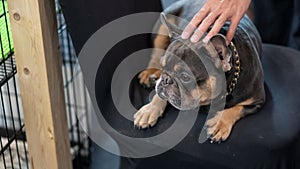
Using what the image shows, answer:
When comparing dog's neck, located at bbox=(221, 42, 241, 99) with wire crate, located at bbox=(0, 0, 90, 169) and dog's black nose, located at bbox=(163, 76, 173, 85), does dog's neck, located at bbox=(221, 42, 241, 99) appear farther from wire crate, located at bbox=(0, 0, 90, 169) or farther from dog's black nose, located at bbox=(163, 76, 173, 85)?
wire crate, located at bbox=(0, 0, 90, 169)

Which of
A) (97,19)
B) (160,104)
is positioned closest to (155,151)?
(160,104)

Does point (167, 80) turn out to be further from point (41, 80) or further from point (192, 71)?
point (41, 80)

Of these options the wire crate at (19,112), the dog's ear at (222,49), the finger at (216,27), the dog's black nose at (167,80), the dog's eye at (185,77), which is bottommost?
the wire crate at (19,112)

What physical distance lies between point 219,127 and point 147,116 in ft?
0.62

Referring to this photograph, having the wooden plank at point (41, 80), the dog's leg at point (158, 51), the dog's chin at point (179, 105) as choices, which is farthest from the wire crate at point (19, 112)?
the dog's chin at point (179, 105)

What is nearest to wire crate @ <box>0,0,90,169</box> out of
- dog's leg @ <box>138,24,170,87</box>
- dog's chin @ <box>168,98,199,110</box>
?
dog's leg @ <box>138,24,170,87</box>

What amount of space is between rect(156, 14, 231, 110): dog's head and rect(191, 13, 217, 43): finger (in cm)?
2

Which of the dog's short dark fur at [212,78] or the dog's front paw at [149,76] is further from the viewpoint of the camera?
the dog's front paw at [149,76]

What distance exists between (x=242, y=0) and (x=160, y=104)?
35 centimetres

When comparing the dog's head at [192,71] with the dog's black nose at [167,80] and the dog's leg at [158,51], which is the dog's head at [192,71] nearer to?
the dog's black nose at [167,80]

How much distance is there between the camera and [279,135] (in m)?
1.35

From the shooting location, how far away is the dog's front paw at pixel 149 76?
59.3 inches

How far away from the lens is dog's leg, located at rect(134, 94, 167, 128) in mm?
1398

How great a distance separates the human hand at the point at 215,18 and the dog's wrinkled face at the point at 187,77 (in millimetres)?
31
